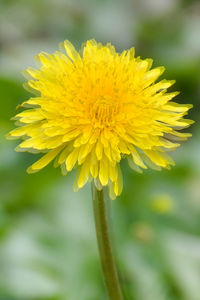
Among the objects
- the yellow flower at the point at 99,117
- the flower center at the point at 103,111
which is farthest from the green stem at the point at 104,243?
the flower center at the point at 103,111

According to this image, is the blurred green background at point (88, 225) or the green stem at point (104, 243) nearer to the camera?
the green stem at point (104, 243)

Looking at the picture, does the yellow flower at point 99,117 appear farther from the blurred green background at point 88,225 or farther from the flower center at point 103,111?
the blurred green background at point 88,225

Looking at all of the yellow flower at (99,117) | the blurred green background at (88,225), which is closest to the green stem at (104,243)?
the yellow flower at (99,117)

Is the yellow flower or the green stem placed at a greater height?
the yellow flower

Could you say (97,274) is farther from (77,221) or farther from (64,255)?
(77,221)

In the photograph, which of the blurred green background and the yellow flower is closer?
the yellow flower

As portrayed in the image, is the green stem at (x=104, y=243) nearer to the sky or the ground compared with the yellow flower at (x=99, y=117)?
nearer to the ground

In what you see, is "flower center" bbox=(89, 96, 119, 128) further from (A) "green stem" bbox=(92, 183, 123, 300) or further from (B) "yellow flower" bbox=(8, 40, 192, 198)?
Answer: (A) "green stem" bbox=(92, 183, 123, 300)

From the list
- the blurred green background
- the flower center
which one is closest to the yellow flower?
the flower center
